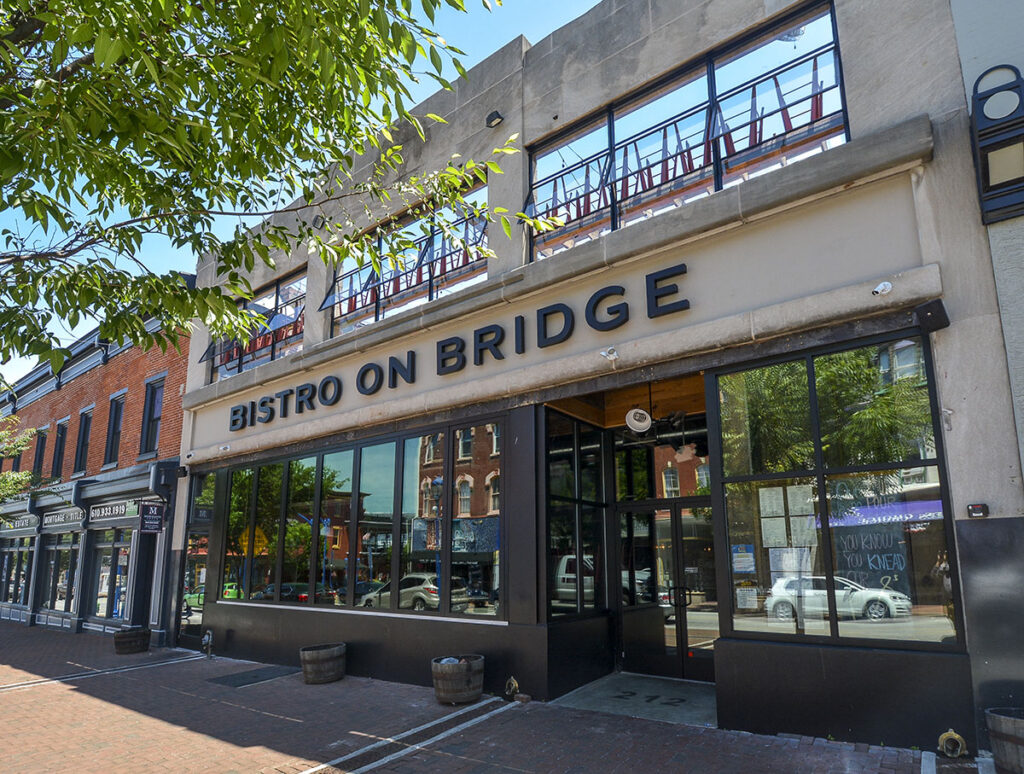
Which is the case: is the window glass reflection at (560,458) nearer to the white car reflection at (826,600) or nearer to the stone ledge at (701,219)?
the stone ledge at (701,219)

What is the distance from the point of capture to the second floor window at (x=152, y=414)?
1684cm

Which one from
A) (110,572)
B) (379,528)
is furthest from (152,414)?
(379,528)

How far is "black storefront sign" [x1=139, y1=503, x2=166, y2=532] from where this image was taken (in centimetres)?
1423

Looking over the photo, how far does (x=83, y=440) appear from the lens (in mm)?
20391

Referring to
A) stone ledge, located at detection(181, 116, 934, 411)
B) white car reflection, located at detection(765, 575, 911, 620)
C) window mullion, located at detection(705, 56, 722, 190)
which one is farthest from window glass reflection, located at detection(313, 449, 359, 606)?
window mullion, located at detection(705, 56, 722, 190)

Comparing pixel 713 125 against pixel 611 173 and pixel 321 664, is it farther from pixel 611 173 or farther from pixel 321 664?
pixel 321 664

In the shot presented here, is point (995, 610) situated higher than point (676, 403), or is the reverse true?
point (676, 403)

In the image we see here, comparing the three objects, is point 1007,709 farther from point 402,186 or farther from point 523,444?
point 402,186

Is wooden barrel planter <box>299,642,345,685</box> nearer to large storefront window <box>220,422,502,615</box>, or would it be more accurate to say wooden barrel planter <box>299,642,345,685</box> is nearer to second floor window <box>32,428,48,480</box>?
large storefront window <box>220,422,502,615</box>

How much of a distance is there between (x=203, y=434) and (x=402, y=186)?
9.69 m

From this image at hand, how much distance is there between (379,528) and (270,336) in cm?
564

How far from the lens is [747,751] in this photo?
19.5 feet

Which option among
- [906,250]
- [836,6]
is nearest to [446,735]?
[906,250]

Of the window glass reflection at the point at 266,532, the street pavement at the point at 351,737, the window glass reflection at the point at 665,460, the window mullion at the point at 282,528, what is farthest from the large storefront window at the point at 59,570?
the window glass reflection at the point at 665,460
